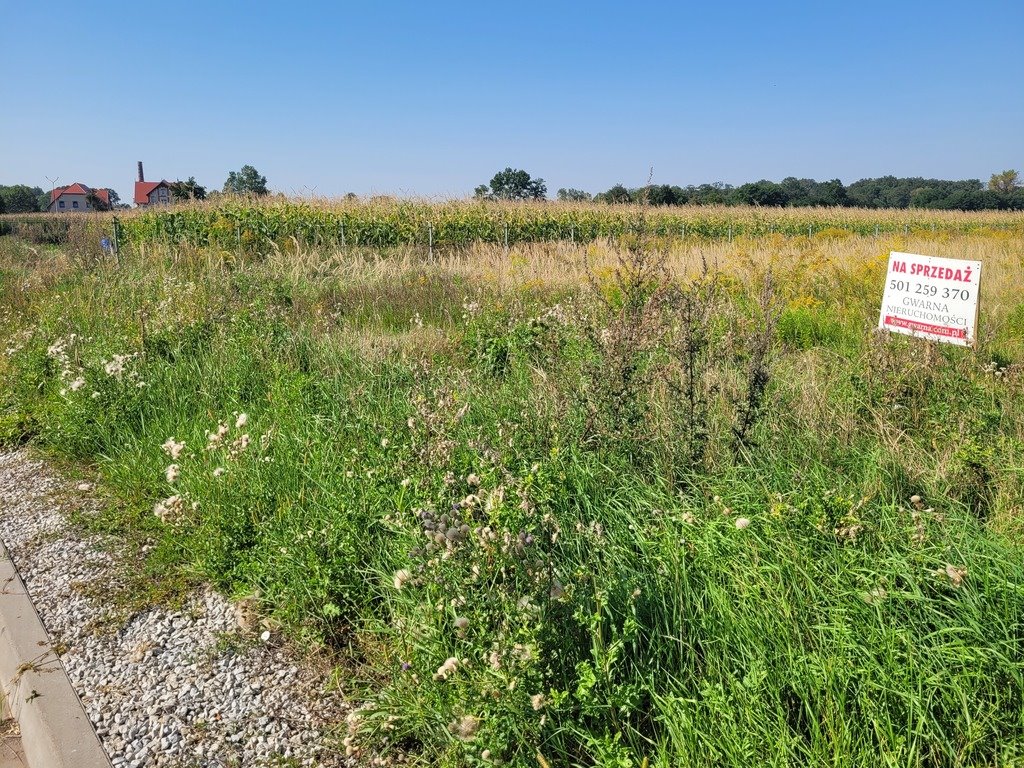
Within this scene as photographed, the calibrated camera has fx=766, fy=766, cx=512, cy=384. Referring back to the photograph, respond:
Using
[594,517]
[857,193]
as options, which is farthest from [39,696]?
[857,193]

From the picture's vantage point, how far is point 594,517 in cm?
360

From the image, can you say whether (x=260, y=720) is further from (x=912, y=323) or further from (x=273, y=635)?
(x=912, y=323)

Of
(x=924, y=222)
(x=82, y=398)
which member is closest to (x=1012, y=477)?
(x=82, y=398)

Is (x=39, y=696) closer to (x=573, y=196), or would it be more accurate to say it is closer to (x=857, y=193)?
(x=573, y=196)

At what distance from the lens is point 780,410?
15.9 ft

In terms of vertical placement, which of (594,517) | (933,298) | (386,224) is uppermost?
(386,224)

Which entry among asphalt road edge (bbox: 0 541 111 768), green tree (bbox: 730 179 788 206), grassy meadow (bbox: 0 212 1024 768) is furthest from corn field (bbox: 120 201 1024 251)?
green tree (bbox: 730 179 788 206)

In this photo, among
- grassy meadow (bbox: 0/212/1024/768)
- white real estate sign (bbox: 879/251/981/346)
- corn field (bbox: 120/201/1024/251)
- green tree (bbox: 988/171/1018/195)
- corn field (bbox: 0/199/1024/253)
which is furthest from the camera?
green tree (bbox: 988/171/1018/195)

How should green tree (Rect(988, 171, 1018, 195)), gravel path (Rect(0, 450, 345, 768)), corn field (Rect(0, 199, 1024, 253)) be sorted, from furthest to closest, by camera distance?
1. green tree (Rect(988, 171, 1018, 195))
2. corn field (Rect(0, 199, 1024, 253))
3. gravel path (Rect(0, 450, 345, 768))

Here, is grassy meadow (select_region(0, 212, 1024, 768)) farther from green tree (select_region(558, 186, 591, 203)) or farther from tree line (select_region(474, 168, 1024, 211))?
tree line (select_region(474, 168, 1024, 211))

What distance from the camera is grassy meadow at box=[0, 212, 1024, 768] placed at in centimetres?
242

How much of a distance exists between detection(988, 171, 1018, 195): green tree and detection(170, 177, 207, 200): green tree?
7238cm

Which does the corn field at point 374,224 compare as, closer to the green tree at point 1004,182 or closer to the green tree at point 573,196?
the green tree at point 573,196

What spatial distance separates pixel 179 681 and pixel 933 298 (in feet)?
20.6
